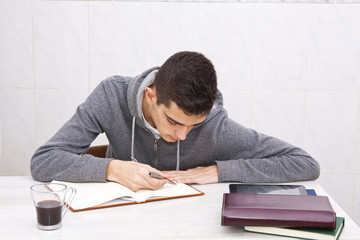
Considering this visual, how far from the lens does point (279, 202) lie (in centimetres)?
99

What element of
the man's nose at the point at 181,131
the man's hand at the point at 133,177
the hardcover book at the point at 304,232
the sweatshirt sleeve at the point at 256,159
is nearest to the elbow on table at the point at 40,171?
the man's hand at the point at 133,177

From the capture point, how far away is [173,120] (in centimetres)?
126

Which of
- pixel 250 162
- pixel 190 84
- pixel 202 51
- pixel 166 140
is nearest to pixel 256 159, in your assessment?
pixel 250 162

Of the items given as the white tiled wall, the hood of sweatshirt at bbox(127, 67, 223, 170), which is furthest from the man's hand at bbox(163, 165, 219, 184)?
the white tiled wall

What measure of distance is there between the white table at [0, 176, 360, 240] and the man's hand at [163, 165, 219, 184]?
0.17 m

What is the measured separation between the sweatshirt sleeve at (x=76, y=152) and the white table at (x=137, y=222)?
17 cm

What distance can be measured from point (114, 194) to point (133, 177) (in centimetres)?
9

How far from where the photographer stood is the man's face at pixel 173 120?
123cm

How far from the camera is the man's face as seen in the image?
1228 mm

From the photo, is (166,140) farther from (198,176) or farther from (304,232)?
(304,232)

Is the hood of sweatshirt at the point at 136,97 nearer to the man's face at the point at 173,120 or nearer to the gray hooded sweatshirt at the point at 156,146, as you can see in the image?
the gray hooded sweatshirt at the point at 156,146

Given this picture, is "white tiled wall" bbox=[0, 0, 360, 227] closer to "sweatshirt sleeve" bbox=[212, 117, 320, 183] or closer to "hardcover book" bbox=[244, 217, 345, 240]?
"sweatshirt sleeve" bbox=[212, 117, 320, 183]

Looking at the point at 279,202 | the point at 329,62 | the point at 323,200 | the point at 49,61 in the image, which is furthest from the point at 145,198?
the point at 329,62

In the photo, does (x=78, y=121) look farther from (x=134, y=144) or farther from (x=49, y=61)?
(x=49, y=61)
